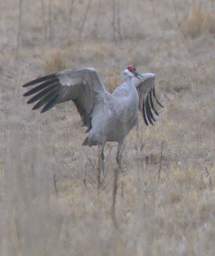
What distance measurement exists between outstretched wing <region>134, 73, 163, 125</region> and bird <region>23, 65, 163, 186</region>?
400mm

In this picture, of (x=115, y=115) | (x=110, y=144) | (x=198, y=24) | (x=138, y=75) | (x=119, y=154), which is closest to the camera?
(x=115, y=115)

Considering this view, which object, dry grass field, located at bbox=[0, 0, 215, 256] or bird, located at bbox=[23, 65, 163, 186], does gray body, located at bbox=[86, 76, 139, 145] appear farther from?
dry grass field, located at bbox=[0, 0, 215, 256]

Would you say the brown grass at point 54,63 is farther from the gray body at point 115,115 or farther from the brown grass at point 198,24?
the gray body at point 115,115

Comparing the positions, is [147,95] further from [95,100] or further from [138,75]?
[95,100]

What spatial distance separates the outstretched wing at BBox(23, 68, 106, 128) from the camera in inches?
302

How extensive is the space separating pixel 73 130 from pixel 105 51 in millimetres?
2733

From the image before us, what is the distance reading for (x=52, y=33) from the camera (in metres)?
12.9

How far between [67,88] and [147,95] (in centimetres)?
115

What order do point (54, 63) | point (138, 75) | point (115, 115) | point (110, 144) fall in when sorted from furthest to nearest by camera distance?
point (54, 63), point (110, 144), point (138, 75), point (115, 115)

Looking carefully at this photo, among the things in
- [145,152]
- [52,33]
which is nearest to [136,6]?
[52,33]

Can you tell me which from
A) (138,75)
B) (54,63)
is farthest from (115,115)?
(54,63)

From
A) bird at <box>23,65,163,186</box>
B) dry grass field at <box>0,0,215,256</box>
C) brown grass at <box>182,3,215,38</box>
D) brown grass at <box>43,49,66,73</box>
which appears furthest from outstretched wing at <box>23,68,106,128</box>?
brown grass at <box>182,3,215,38</box>

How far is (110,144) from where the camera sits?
903 cm

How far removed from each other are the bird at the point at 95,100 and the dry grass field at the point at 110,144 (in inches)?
9.8
